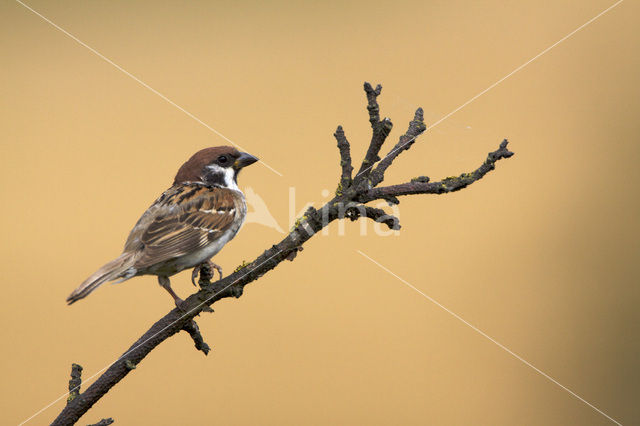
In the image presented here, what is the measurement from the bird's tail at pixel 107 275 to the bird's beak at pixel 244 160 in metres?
0.66

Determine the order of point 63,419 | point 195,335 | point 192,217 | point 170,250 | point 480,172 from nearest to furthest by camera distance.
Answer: point 480,172
point 63,419
point 195,335
point 170,250
point 192,217

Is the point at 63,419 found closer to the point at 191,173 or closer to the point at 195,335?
the point at 195,335

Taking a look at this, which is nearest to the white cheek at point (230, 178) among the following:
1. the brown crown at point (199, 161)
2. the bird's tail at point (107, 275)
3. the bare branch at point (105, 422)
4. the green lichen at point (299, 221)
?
the brown crown at point (199, 161)

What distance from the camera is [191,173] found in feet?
8.57

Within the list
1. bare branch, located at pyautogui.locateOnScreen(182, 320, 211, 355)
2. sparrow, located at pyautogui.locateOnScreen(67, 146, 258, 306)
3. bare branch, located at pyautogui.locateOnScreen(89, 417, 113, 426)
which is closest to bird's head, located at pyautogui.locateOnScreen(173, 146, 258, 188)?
sparrow, located at pyautogui.locateOnScreen(67, 146, 258, 306)

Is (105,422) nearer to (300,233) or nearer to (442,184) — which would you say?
(300,233)

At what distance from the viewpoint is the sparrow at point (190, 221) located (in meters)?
2.14

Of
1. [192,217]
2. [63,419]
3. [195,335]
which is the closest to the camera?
[63,419]

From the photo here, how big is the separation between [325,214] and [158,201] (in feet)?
4.35

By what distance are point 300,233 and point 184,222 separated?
3.45ft

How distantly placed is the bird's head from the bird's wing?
5 centimetres

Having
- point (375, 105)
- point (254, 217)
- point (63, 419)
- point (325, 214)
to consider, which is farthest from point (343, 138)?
point (254, 217)

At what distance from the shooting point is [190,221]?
8.11 ft

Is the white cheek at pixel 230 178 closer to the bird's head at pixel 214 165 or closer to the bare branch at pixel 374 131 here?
the bird's head at pixel 214 165
